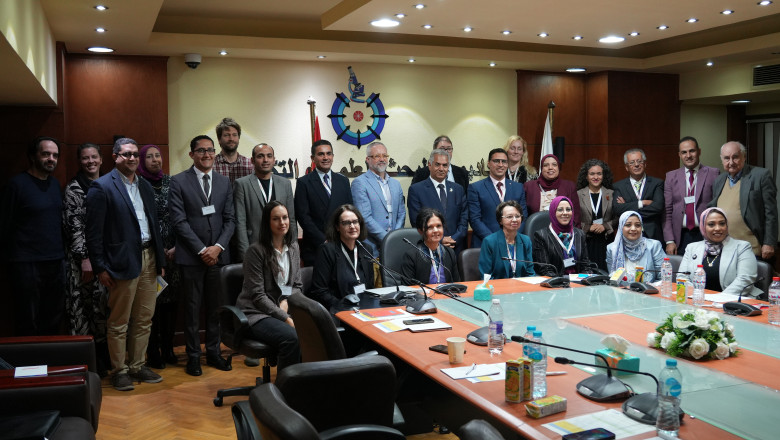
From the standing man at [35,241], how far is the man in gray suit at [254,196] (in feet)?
4.23

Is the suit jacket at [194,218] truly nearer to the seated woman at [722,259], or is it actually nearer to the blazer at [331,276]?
the blazer at [331,276]

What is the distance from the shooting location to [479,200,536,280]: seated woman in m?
5.10

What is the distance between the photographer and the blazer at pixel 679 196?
627 cm

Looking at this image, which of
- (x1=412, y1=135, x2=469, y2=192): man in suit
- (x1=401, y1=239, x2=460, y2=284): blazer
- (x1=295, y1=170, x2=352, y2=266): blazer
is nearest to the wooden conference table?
(x1=401, y1=239, x2=460, y2=284): blazer

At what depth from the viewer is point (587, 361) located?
9.27 ft

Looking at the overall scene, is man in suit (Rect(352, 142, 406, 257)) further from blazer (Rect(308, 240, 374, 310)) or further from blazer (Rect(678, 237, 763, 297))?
blazer (Rect(678, 237, 763, 297))

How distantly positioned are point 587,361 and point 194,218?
3445 mm

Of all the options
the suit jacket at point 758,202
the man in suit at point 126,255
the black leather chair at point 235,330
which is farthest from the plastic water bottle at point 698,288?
the man in suit at point 126,255

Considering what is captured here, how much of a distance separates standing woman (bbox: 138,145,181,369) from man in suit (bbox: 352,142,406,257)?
5.00ft

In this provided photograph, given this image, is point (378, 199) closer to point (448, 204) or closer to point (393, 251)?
point (448, 204)

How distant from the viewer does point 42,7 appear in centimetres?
477

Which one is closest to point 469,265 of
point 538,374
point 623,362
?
point 623,362

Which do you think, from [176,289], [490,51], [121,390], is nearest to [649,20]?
[490,51]

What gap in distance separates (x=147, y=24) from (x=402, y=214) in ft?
8.28
